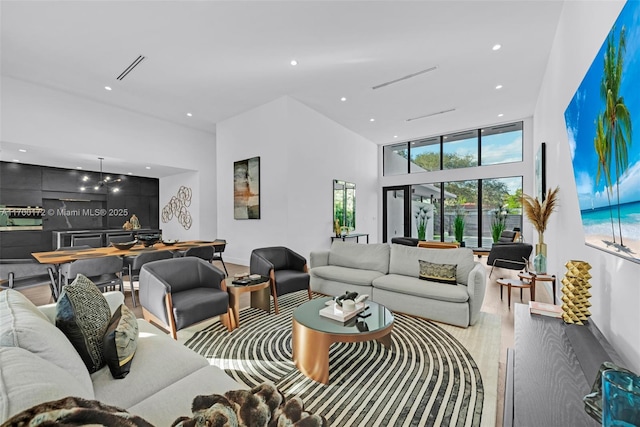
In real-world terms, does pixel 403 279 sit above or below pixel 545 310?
below

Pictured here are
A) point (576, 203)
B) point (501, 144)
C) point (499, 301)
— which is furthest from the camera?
point (501, 144)

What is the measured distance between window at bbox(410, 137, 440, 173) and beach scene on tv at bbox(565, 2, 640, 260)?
700 cm

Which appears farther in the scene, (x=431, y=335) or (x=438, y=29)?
(x=438, y=29)

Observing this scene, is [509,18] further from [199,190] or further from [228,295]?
[199,190]

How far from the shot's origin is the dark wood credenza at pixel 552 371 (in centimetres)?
105

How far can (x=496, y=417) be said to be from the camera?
179cm

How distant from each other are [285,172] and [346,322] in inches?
159

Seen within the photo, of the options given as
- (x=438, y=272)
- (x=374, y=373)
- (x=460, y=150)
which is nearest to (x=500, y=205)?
(x=460, y=150)

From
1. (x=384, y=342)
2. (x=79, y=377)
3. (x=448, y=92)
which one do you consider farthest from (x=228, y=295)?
(x=448, y=92)

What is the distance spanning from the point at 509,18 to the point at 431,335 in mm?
3994

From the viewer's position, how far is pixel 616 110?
149 cm

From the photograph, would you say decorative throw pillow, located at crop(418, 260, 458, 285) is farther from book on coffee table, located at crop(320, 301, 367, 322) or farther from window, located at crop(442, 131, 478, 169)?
window, located at crop(442, 131, 478, 169)

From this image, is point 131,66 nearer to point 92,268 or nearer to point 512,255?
point 92,268

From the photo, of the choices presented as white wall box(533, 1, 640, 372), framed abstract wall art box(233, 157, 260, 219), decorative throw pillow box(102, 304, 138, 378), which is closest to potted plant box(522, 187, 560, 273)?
white wall box(533, 1, 640, 372)
